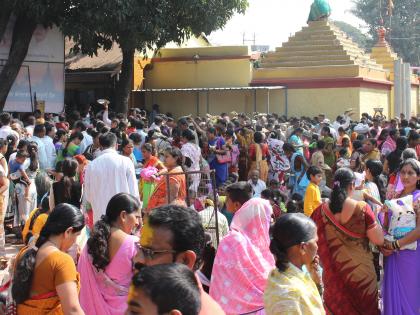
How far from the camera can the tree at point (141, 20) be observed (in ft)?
58.5

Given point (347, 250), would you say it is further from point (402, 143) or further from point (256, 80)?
point (256, 80)

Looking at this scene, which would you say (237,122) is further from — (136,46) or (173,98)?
(173,98)

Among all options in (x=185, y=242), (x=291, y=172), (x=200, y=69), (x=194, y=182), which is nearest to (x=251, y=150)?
(x=291, y=172)

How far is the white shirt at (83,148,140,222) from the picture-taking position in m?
6.75

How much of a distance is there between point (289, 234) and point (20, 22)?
664 inches

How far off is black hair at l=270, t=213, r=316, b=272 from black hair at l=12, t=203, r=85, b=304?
1190 mm

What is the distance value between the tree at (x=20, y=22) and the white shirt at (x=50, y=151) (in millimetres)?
7514

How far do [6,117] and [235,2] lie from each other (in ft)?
33.8

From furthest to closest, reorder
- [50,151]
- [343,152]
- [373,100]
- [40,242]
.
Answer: [373,100], [343,152], [50,151], [40,242]

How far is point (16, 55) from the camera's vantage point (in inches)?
744

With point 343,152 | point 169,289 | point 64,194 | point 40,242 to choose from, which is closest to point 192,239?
point 169,289

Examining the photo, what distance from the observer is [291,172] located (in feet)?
39.9

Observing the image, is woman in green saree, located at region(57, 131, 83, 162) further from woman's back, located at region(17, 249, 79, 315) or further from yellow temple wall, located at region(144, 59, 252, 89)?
yellow temple wall, located at region(144, 59, 252, 89)

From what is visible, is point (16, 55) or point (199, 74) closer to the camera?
point (16, 55)
